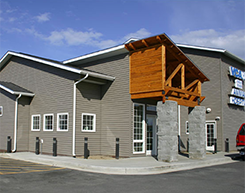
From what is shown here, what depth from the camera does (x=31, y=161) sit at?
12828mm

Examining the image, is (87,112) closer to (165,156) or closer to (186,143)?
(165,156)

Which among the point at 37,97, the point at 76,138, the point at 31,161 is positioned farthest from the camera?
the point at 37,97

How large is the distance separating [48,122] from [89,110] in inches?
105

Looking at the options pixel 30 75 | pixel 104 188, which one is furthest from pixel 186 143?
pixel 104 188

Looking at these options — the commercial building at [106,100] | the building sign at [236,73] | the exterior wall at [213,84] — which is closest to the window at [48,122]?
the commercial building at [106,100]

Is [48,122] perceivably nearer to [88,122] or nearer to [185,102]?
[88,122]

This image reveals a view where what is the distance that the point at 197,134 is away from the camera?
13898 mm

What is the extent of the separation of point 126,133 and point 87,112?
2.42 metres

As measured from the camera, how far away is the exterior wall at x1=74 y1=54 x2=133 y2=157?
1389 centimetres

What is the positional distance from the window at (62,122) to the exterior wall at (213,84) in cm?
843

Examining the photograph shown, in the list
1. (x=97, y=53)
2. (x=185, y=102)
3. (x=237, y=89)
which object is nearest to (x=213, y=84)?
(x=237, y=89)

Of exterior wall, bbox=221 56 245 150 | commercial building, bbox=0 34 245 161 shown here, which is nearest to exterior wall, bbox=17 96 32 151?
commercial building, bbox=0 34 245 161

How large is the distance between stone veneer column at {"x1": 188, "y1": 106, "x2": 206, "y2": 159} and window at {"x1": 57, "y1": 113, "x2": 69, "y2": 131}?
654cm

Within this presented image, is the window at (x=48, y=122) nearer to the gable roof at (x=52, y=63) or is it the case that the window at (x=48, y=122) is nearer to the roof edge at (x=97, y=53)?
the gable roof at (x=52, y=63)
